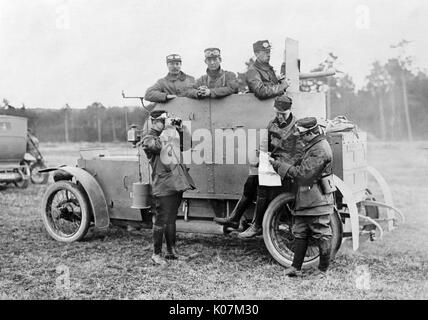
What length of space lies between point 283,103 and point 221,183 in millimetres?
1243

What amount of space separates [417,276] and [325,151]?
4.92 ft

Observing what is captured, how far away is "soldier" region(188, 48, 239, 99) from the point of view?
18.7ft

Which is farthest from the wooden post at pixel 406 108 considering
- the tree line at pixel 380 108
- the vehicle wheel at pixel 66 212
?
the vehicle wheel at pixel 66 212

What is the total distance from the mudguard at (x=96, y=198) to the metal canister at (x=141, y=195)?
0.74m

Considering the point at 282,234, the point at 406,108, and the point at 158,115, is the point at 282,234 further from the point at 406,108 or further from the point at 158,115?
the point at 406,108

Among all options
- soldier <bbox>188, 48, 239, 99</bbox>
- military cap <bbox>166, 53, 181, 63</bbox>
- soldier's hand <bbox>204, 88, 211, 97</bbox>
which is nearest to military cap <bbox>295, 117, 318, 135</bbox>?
soldier <bbox>188, 48, 239, 99</bbox>

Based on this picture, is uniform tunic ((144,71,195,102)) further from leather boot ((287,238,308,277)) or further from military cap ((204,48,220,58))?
leather boot ((287,238,308,277))

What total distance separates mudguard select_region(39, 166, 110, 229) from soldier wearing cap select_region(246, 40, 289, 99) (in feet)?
7.86


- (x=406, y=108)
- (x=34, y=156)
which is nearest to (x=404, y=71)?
(x=406, y=108)

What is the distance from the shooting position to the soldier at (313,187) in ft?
15.5

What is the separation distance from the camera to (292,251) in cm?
538

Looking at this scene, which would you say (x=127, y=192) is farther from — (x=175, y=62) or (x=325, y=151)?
(x=325, y=151)

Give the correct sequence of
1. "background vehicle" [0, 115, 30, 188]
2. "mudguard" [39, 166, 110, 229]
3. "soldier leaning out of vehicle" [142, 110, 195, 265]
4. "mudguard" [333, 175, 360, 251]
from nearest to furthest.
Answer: "mudguard" [333, 175, 360, 251] < "soldier leaning out of vehicle" [142, 110, 195, 265] < "mudguard" [39, 166, 110, 229] < "background vehicle" [0, 115, 30, 188]

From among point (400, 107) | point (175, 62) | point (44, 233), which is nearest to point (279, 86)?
point (175, 62)
